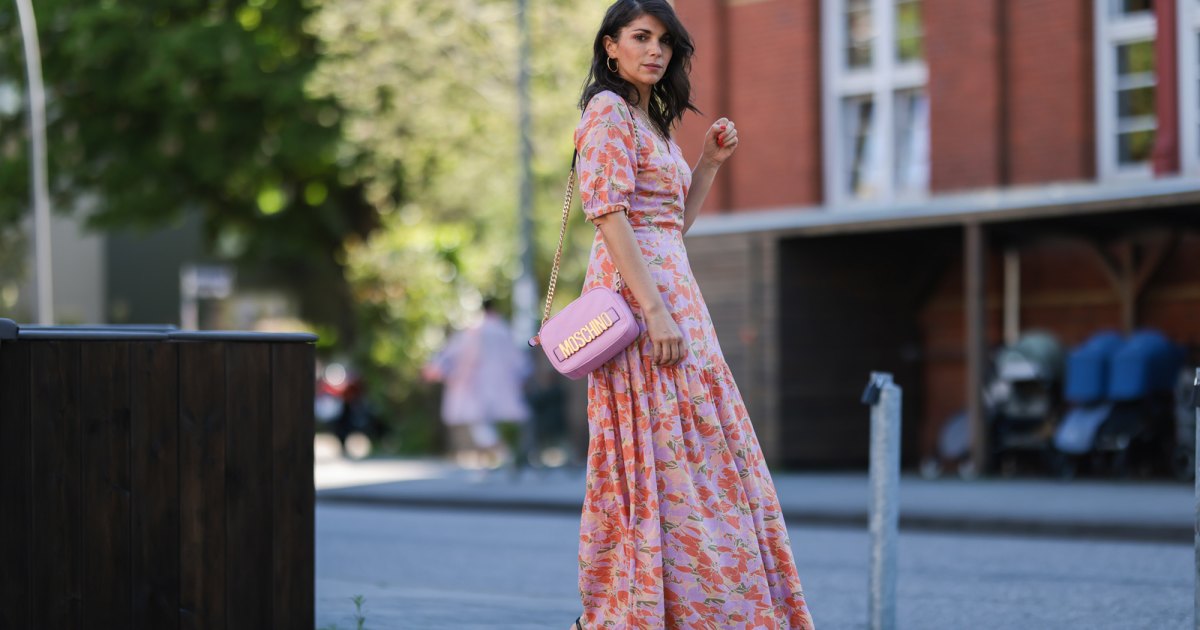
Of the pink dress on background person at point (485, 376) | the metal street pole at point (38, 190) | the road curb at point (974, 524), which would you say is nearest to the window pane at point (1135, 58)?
the road curb at point (974, 524)

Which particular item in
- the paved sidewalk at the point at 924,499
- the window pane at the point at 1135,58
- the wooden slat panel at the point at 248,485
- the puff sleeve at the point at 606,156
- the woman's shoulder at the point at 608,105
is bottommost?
the paved sidewalk at the point at 924,499

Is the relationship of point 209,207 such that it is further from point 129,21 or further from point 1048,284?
point 1048,284

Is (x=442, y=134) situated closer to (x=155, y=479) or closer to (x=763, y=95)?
(x=763, y=95)

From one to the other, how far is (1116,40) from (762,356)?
16.6 feet

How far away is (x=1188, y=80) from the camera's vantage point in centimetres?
1719

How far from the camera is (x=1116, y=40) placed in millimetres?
17812

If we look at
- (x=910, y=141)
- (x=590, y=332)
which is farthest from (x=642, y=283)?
(x=910, y=141)

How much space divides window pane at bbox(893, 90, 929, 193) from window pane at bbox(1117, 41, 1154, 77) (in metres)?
2.38

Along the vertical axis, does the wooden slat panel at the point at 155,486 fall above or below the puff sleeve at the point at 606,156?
below

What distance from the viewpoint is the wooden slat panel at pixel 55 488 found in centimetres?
507

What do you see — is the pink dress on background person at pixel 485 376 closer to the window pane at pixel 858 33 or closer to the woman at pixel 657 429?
the window pane at pixel 858 33

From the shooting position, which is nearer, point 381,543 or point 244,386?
point 244,386

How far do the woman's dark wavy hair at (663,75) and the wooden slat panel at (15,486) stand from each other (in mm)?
1760

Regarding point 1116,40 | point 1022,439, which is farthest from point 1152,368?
point 1116,40
